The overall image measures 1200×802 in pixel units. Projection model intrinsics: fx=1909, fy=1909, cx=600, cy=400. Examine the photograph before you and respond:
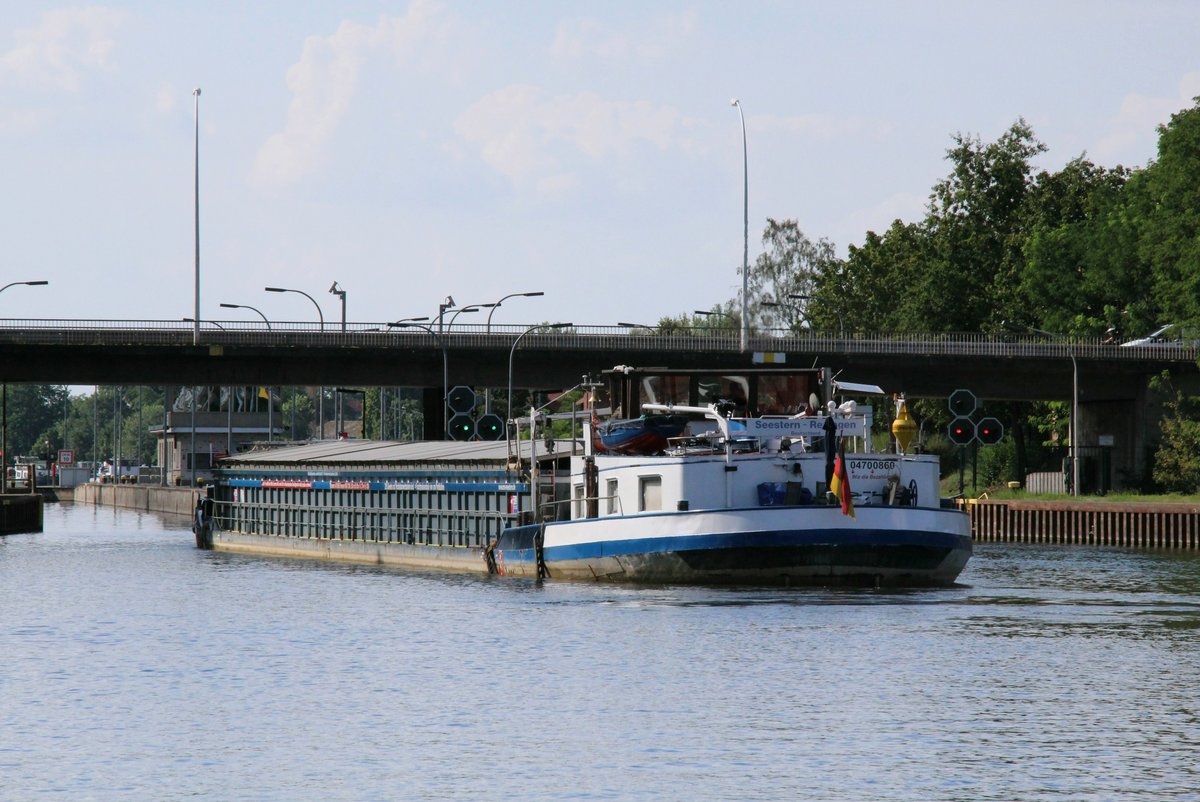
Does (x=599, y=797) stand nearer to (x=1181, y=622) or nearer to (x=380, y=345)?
(x=1181, y=622)

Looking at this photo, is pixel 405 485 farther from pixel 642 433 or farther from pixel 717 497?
pixel 717 497

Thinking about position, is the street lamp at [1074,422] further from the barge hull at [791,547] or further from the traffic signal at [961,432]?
the barge hull at [791,547]

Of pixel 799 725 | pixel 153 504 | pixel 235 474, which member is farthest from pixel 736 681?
pixel 153 504

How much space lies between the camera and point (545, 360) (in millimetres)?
95750

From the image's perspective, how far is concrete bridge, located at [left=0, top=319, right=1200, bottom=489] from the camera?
291 feet

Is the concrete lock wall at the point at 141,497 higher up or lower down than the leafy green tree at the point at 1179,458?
lower down

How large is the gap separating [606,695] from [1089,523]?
53175 mm

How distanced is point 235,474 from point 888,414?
180 ft

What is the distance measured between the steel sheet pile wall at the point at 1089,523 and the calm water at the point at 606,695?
1087 inches

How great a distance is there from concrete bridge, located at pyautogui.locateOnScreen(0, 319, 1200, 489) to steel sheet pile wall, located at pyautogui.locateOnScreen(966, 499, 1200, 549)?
41.4 feet

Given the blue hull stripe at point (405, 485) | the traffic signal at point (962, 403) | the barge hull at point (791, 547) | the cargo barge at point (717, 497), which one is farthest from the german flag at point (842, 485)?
the traffic signal at point (962, 403)

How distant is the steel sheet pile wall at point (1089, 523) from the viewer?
72250 mm

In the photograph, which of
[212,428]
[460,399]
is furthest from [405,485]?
[212,428]

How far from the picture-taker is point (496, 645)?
3375cm
